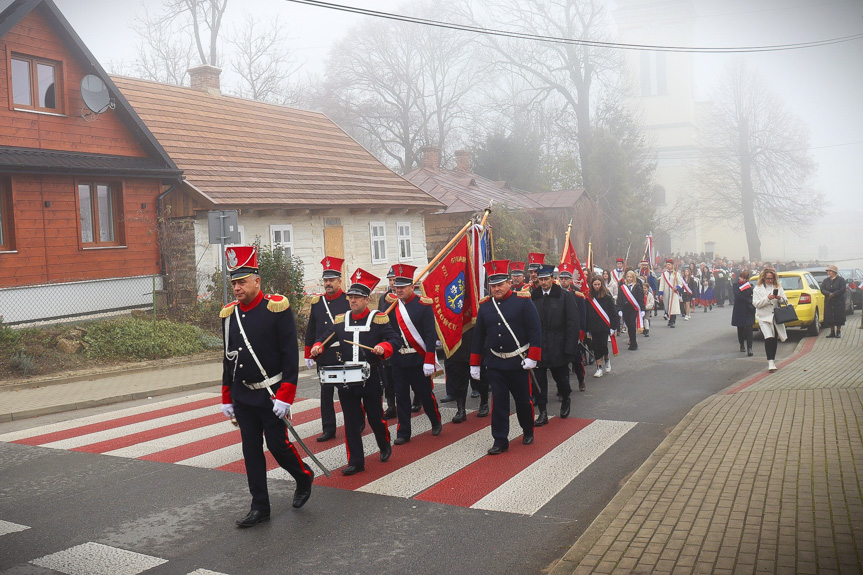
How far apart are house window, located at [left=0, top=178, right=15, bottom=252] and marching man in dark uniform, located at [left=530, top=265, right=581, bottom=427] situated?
12984 mm

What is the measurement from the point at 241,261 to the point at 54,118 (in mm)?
15063

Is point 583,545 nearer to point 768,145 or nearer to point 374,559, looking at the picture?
point 374,559

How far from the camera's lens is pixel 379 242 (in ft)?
92.8

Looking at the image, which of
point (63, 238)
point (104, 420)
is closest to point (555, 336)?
point (104, 420)

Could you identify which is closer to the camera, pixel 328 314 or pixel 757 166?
pixel 328 314

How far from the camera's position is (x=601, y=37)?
4872 centimetres

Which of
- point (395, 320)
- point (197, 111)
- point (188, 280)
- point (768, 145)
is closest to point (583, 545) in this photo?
point (395, 320)

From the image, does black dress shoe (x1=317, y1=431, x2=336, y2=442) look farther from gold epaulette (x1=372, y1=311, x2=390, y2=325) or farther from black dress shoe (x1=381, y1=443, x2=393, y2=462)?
gold epaulette (x1=372, y1=311, x2=390, y2=325)

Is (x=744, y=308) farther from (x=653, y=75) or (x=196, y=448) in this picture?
(x=653, y=75)

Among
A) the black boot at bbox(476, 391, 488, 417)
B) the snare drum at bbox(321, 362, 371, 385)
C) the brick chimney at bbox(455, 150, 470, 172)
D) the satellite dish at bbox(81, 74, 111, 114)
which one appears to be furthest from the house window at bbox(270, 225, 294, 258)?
the brick chimney at bbox(455, 150, 470, 172)

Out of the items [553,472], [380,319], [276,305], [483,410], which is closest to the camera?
[276,305]

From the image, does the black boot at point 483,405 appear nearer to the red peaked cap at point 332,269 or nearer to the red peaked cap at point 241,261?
the red peaked cap at point 332,269

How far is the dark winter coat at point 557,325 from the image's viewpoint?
10.4 m

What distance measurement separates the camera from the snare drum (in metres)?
7.44
